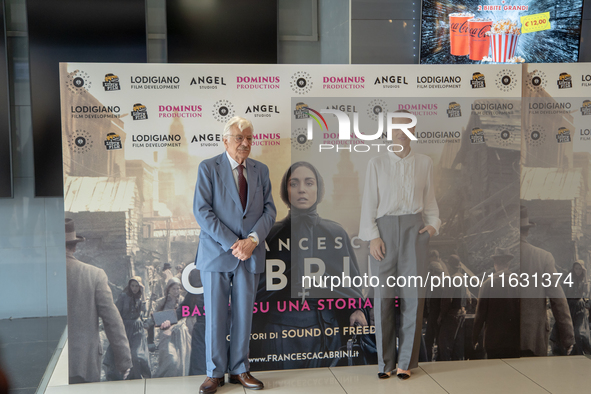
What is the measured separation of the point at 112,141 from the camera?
342 cm

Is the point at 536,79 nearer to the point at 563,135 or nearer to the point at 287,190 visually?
the point at 563,135

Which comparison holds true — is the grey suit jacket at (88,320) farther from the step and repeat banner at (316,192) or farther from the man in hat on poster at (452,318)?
the man in hat on poster at (452,318)

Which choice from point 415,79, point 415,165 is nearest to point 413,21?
point 415,79

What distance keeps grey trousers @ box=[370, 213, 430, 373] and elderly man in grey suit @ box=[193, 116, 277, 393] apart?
865mm

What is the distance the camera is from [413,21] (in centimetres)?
421

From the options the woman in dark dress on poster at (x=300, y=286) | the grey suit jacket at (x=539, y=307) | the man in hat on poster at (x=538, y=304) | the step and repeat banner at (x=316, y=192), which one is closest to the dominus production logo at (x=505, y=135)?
the step and repeat banner at (x=316, y=192)

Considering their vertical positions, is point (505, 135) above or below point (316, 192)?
above

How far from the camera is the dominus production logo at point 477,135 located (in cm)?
374

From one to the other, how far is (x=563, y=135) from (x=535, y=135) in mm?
224

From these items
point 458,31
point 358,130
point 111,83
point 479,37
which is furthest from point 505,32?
point 111,83

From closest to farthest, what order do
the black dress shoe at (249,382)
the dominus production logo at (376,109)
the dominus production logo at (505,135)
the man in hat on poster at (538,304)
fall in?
1. the black dress shoe at (249,382)
2. the dominus production logo at (376,109)
3. the dominus production logo at (505,135)
4. the man in hat on poster at (538,304)

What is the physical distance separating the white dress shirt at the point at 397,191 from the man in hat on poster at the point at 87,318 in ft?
5.93

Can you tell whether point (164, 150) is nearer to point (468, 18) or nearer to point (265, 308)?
point (265, 308)

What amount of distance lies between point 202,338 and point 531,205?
2.61 metres
